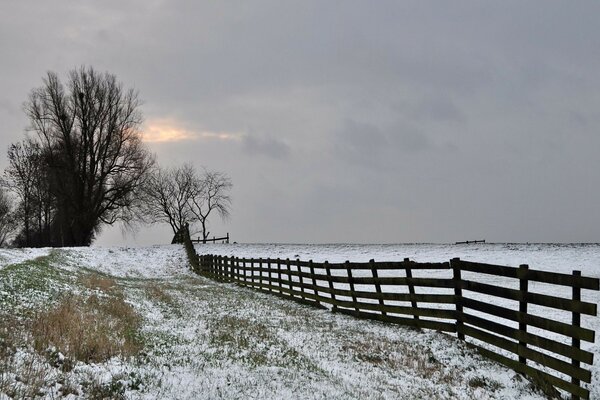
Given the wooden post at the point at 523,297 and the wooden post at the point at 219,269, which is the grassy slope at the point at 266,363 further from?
the wooden post at the point at 219,269

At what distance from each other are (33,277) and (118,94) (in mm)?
38855

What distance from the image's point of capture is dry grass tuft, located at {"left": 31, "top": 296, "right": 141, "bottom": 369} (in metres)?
6.13

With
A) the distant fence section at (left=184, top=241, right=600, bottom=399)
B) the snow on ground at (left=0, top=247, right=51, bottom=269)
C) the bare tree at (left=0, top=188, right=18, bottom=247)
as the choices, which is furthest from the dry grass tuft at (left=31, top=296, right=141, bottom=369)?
the bare tree at (left=0, top=188, right=18, bottom=247)

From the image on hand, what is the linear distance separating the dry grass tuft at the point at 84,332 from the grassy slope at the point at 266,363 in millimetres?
206

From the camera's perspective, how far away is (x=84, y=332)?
7.25 meters

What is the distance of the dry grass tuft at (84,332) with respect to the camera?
6129 mm

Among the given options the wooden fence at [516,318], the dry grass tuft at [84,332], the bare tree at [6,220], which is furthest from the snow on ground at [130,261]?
the bare tree at [6,220]

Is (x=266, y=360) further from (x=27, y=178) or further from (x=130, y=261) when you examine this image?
(x=27, y=178)

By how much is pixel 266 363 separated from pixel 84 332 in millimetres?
2849

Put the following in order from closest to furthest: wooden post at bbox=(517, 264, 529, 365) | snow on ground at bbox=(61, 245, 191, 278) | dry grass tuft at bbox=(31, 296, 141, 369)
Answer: dry grass tuft at bbox=(31, 296, 141, 369)
wooden post at bbox=(517, 264, 529, 365)
snow on ground at bbox=(61, 245, 191, 278)

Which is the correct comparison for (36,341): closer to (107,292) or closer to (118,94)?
(107,292)

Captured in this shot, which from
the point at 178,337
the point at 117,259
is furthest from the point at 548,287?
the point at 117,259

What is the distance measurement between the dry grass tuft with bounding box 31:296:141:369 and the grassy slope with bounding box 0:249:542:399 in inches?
8.1

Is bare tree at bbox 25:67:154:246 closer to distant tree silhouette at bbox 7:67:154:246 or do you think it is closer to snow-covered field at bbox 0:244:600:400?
distant tree silhouette at bbox 7:67:154:246
